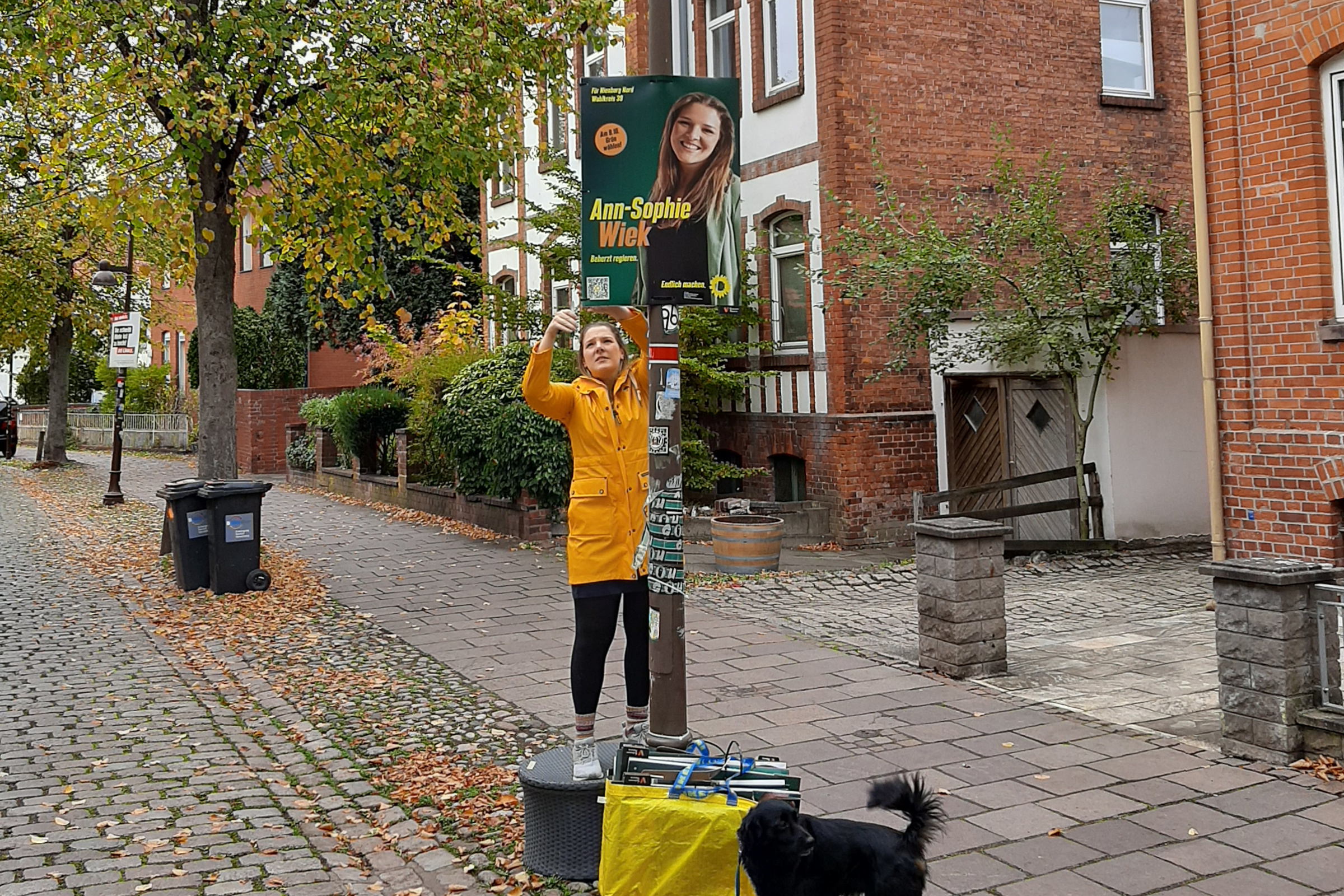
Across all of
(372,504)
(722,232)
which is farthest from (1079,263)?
(372,504)

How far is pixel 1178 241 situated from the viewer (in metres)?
13.3

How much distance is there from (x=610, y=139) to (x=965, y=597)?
426 centimetres

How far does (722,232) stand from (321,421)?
2012 cm

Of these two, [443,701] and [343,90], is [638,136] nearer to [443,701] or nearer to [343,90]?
[443,701]

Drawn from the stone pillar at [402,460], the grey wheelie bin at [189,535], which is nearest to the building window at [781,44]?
the stone pillar at [402,460]

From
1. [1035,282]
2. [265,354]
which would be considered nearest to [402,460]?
[1035,282]

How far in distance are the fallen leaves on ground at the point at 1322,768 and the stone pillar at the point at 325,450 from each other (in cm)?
2054

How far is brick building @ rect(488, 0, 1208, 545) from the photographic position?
14.5 m

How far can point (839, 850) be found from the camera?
379 cm

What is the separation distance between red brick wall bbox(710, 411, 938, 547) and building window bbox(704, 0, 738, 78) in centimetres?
552

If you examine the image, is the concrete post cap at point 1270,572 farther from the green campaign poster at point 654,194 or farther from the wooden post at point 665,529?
the green campaign poster at point 654,194

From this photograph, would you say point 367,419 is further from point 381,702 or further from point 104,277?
point 381,702

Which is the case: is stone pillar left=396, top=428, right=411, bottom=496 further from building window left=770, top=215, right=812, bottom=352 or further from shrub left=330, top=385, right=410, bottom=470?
building window left=770, top=215, right=812, bottom=352

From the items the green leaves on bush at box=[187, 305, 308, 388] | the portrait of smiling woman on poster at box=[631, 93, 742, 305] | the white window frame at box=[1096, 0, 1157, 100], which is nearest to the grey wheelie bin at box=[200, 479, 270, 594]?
the portrait of smiling woman on poster at box=[631, 93, 742, 305]
